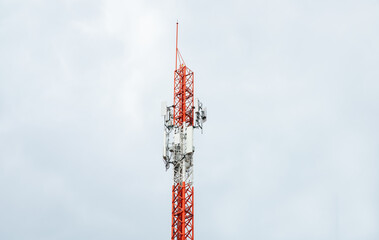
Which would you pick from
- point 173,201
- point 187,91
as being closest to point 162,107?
point 187,91

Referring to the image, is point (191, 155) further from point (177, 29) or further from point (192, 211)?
point (177, 29)

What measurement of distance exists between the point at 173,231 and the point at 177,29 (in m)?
38.7

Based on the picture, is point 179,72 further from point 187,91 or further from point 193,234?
point 193,234

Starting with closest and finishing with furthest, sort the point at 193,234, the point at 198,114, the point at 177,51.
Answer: the point at 193,234, the point at 198,114, the point at 177,51

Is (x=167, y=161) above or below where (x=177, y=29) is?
below

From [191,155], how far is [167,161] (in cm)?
393

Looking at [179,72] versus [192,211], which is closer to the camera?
[192,211]

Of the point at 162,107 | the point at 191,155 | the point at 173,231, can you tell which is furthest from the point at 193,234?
the point at 162,107

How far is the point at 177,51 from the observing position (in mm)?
155625

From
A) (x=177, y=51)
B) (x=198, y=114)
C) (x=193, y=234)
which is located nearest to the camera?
(x=193, y=234)

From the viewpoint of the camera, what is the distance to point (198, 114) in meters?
146

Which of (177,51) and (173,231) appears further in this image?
(177,51)

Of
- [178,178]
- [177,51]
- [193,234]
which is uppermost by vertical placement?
[177,51]

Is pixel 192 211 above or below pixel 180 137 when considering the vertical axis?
below
